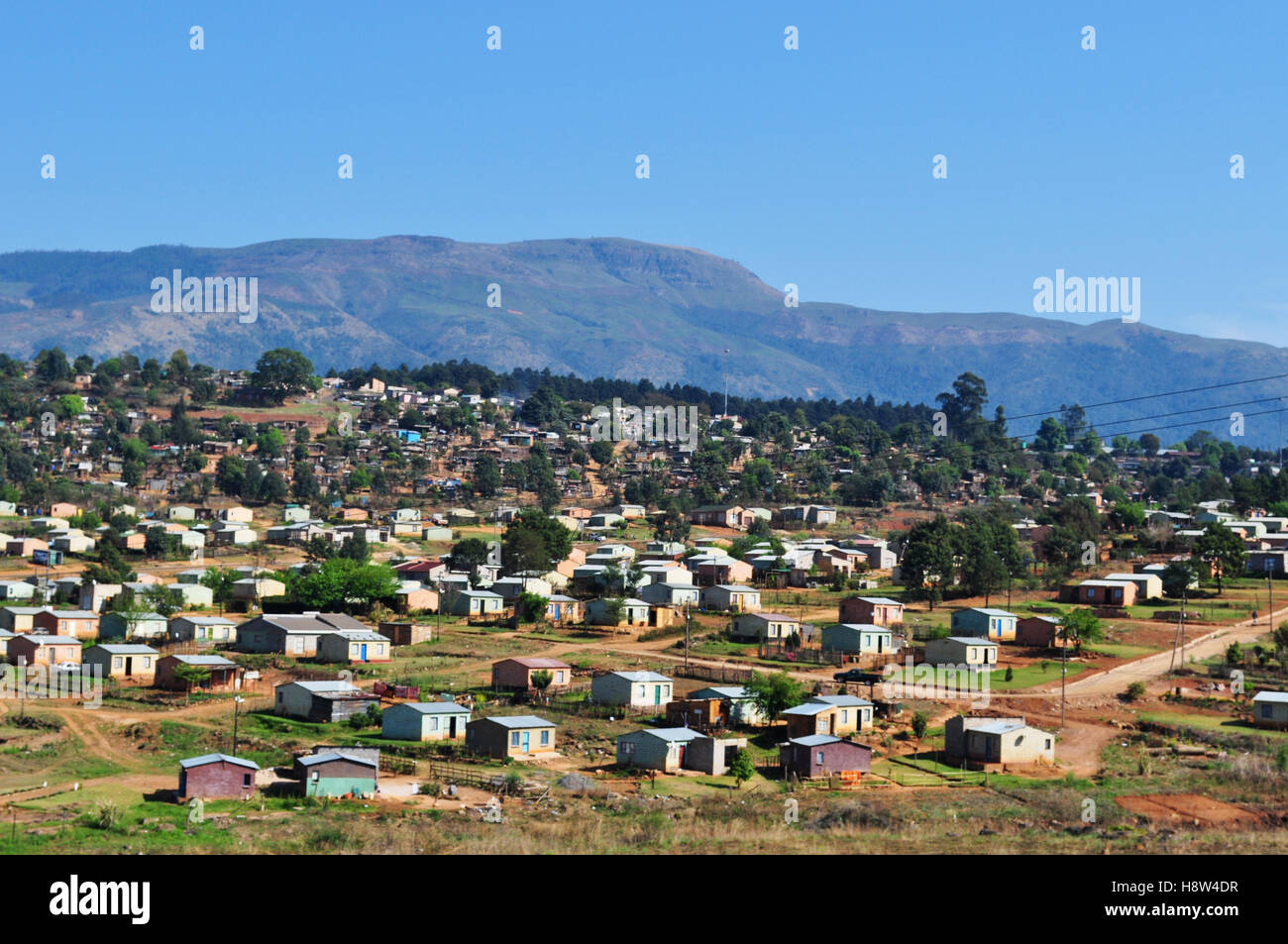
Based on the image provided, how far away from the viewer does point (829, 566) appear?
81.1 m

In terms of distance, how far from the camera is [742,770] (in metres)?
A: 36.1

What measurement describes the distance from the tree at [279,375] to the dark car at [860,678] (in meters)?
120

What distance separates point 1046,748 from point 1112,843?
1118cm

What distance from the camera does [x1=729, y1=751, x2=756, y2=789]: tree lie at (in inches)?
1420

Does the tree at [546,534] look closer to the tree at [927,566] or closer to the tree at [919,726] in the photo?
the tree at [927,566]

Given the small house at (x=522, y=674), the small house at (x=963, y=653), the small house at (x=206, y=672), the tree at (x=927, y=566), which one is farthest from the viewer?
the tree at (x=927, y=566)

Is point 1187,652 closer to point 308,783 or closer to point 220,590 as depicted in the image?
point 308,783

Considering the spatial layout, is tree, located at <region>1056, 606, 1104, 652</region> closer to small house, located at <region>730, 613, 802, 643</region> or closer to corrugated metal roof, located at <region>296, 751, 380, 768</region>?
small house, located at <region>730, 613, 802, 643</region>

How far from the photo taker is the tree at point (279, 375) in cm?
15988

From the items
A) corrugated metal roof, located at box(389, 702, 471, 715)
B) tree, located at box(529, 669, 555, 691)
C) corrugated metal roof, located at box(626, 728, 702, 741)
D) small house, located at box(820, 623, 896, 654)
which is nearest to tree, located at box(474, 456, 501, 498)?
small house, located at box(820, 623, 896, 654)

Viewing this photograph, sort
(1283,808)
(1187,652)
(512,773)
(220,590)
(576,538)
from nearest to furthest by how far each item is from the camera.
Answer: (1283,808)
(512,773)
(1187,652)
(220,590)
(576,538)

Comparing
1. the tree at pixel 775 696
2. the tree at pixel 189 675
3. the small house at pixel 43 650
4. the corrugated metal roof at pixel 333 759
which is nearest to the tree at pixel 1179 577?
the tree at pixel 775 696

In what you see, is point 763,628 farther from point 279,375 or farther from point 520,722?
point 279,375

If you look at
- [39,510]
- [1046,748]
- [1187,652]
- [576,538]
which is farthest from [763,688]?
[39,510]
